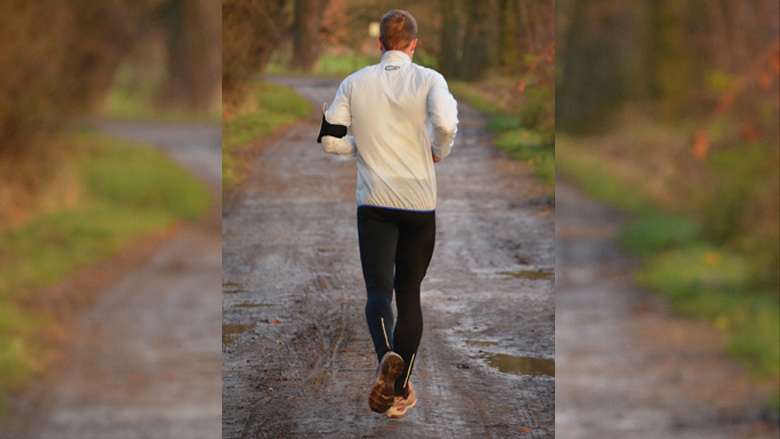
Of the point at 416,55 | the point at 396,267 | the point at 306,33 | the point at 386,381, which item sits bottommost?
the point at 386,381

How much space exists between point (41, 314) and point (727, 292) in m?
2.00

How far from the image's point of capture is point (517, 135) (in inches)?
516

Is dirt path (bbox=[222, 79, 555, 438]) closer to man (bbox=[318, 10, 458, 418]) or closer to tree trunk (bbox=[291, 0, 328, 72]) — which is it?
man (bbox=[318, 10, 458, 418])

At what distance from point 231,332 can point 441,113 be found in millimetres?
2460

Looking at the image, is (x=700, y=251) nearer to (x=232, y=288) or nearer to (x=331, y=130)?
(x=331, y=130)

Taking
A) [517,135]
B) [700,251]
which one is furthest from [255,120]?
[700,251]

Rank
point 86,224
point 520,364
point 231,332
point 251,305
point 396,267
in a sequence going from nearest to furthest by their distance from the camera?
point 86,224
point 396,267
point 520,364
point 231,332
point 251,305

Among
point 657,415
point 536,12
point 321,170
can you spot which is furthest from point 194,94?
point 536,12

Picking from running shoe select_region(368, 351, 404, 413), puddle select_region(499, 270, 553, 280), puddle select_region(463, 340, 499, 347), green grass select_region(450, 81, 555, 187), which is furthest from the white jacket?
green grass select_region(450, 81, 555, 187)

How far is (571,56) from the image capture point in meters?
2.78

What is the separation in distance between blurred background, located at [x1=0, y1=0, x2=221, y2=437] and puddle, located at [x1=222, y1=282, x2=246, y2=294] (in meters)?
3.83

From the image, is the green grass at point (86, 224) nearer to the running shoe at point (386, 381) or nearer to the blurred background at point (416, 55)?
the running shoe at point (386, 381)

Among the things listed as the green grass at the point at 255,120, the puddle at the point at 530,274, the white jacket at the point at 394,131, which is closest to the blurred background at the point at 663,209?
the white jacket at the point at 394,131

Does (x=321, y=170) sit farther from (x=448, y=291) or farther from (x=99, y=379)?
(x=99, y=379)
